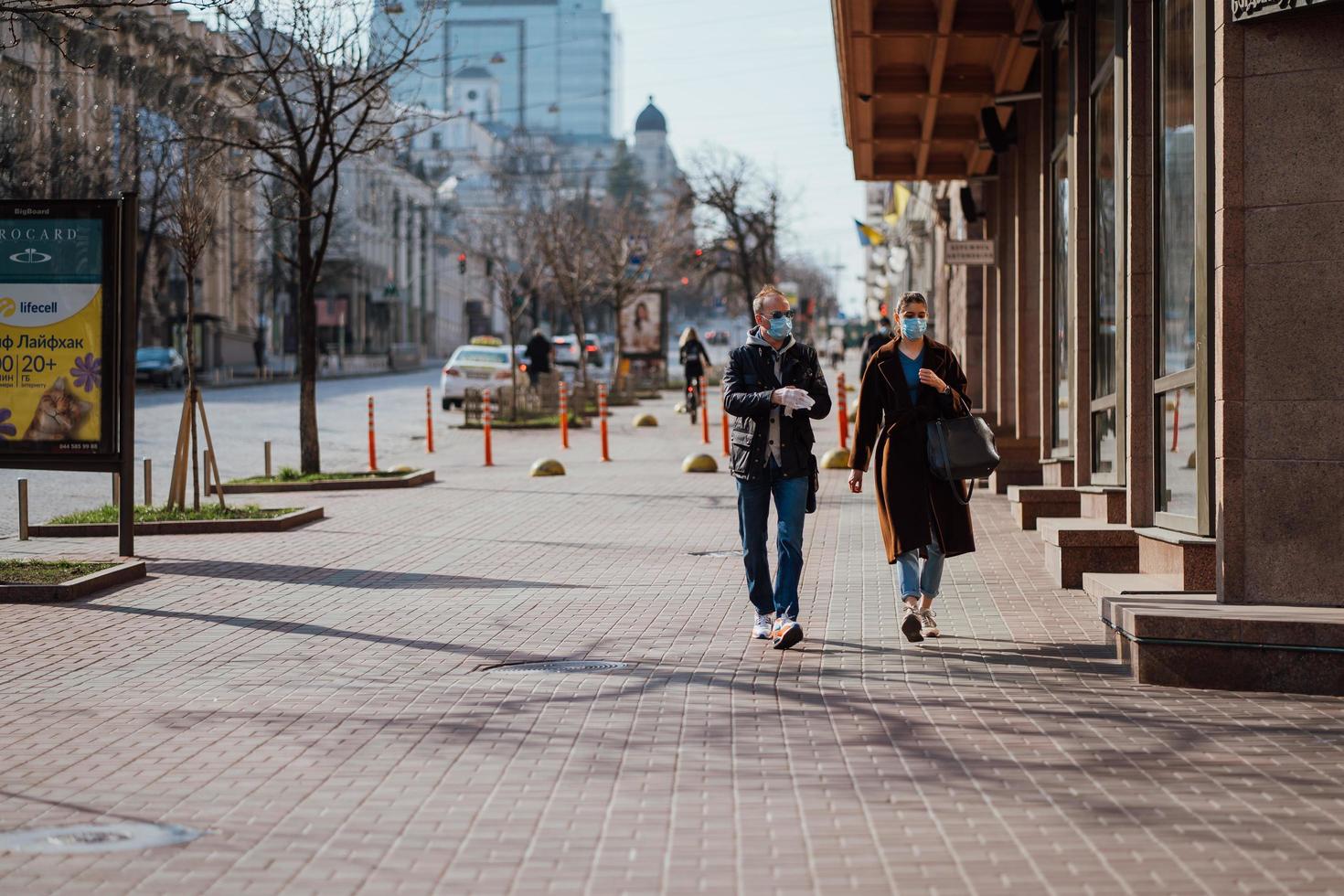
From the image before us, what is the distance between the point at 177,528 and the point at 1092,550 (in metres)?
8.63

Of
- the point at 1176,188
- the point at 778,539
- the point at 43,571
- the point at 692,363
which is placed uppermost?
the point at 1176,188

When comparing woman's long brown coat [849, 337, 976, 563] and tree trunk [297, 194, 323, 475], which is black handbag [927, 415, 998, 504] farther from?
tree trunk [297, 194, 323, 475]

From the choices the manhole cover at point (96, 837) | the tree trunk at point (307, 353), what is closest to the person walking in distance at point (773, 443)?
the manhole cover at point (96, 837)

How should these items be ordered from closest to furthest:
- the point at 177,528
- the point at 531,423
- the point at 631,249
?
the point at 177,528 < the point at 531,423 < the point at 631,249

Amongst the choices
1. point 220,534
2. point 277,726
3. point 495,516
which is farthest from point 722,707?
point 495,516

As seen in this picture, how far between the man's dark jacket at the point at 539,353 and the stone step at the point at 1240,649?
109ft

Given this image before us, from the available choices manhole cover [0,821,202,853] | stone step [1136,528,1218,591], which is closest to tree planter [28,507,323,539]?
stone step [1136,528,1218,591]

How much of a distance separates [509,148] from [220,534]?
120 metres

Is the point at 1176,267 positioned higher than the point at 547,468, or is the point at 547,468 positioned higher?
the point at 1176,267

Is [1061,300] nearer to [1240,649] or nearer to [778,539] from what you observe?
[778,539]

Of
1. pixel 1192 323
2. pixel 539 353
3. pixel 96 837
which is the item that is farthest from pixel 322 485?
pixel 539 353

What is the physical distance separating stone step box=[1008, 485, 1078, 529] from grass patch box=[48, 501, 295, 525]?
21.8 ft

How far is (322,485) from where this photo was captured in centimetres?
2291

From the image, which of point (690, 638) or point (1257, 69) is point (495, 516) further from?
point (1257, 69)
